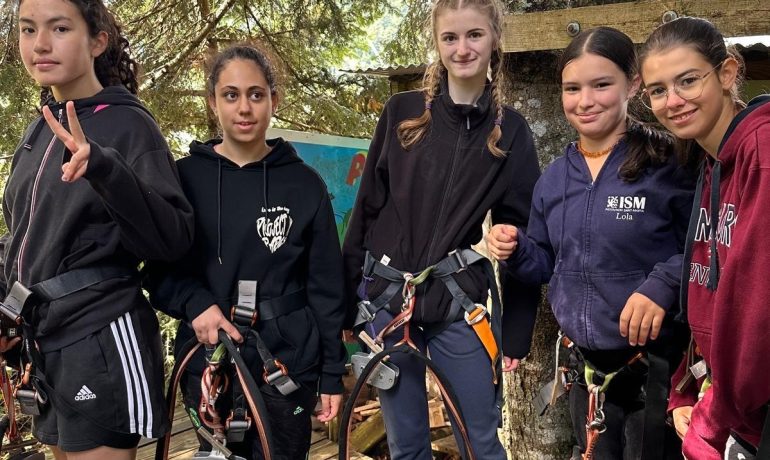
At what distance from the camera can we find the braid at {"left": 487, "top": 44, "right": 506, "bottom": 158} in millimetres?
2332

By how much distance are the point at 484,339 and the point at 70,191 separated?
1.46 m

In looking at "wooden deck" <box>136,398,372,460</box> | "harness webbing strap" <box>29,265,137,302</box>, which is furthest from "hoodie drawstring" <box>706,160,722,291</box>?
"wooden deck" <box>136,398,372,460</box>

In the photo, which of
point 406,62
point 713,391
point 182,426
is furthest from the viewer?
point 406,62

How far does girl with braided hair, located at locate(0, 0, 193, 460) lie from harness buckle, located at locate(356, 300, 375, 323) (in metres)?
0.69

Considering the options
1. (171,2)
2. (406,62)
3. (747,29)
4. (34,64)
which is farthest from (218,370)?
(406,62)

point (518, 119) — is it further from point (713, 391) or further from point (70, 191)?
point (70, 191)

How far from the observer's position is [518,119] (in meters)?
2.43

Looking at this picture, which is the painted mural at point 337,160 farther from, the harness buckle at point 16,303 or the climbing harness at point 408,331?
the harness buckle at point 16,303

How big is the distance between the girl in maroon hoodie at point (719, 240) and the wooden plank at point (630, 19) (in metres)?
0.52

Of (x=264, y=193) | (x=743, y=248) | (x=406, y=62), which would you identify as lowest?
(x=743, y=248)

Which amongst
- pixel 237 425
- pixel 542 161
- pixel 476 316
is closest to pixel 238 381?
pixel 237 425

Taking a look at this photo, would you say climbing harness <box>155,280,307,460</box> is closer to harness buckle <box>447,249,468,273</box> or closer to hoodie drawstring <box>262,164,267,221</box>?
hoodie drawstring <box>262,164,267,221</box>

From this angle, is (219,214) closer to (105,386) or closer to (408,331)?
(105,386)

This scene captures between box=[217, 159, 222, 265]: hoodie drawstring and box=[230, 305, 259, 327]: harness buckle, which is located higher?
box=[217, 159, 222, 265]: hoodie drawstring
